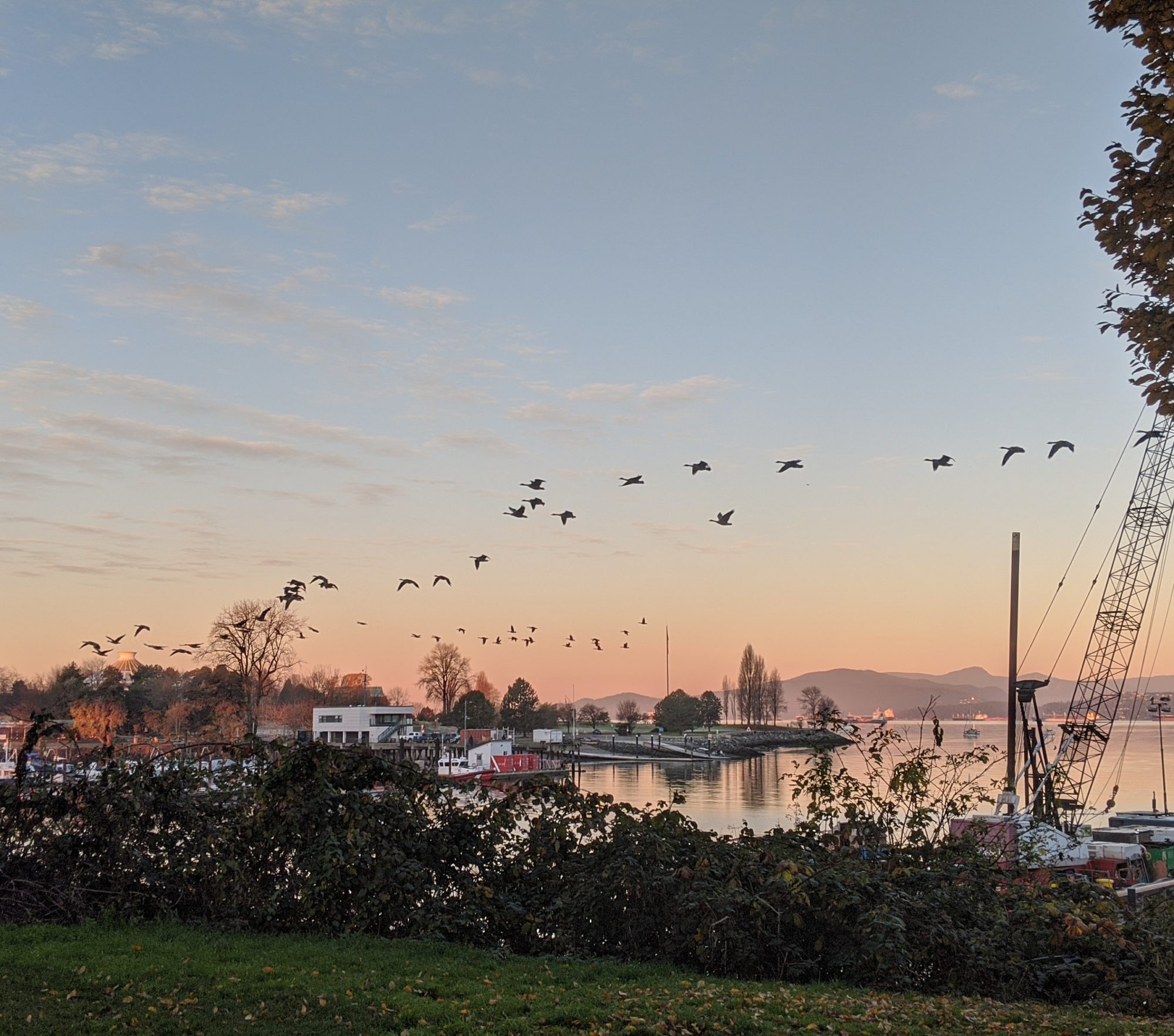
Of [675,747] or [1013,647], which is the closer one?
[1013,647]

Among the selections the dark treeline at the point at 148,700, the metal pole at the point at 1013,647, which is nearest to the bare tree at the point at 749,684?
the dark treeline at the point at 148,700

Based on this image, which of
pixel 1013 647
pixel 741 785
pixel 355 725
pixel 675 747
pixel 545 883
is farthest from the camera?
pixel 675 747

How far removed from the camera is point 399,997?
6969 millimetres

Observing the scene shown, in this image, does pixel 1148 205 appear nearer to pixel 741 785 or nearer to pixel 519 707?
pixel 741 785

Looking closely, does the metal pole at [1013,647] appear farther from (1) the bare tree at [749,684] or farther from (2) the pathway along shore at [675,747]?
(1) the bare tree at [749,684]

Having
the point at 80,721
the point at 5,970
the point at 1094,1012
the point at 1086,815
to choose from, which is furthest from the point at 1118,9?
the point at 80,721

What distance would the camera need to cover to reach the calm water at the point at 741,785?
45.8m

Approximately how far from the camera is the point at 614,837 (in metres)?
9.70

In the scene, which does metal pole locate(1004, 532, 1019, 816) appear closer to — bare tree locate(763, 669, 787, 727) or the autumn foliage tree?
the autumn foliage tree

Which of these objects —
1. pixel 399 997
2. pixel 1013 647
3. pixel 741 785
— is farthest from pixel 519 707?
pixel 399 997

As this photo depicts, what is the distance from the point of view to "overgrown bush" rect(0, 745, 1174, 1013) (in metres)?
8.77

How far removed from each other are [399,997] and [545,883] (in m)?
2.97

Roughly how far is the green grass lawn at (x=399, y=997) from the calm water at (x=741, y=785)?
1993 centimetres

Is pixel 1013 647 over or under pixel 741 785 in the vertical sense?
over
